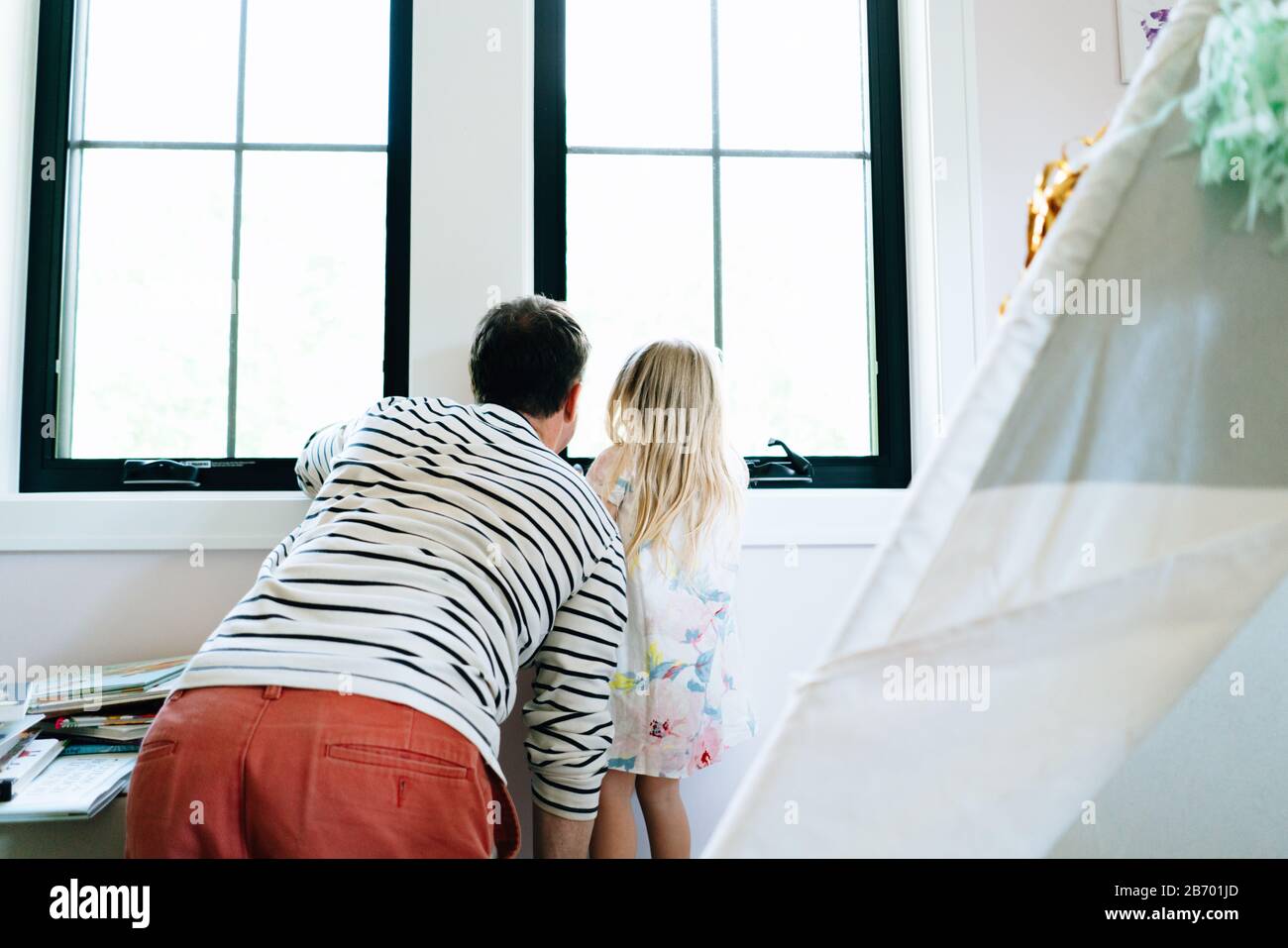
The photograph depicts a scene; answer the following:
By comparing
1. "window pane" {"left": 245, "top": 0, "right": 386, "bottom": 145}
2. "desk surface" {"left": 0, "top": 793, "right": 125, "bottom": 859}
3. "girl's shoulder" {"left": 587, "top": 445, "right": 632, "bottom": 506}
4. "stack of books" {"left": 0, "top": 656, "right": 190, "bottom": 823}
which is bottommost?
"desk surface" {"left": 0, "top": 793, "right": 125, "bottom": 859}

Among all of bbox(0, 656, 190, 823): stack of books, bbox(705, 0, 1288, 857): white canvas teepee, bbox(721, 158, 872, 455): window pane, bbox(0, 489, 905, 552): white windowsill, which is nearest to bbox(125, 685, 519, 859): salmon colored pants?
bbox(0, 656, 190, 823): stack of books

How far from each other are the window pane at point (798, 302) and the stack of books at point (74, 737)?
1135mm

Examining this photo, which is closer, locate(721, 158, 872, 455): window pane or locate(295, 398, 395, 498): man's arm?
locate(295, 398, 395, 498): man's arm

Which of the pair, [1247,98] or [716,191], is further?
[716,191]

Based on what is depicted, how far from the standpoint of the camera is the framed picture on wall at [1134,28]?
1.55 m

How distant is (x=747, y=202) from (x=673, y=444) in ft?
2.17

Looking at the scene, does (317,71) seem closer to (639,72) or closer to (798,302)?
(639,72)

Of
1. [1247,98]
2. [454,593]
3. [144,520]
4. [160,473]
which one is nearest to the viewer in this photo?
[1247,98]

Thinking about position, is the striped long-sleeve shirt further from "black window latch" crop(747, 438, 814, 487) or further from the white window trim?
"black window latch" crop(747, 438, 814, 487)

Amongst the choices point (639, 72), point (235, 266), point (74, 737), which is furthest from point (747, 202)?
point (74, 737)

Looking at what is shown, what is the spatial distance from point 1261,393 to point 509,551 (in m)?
0.69

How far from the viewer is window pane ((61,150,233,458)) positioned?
5.07 feet

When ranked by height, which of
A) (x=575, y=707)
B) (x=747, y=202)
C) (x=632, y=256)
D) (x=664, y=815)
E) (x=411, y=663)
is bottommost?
(x=664, y=815)

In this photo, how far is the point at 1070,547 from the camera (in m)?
0.46
